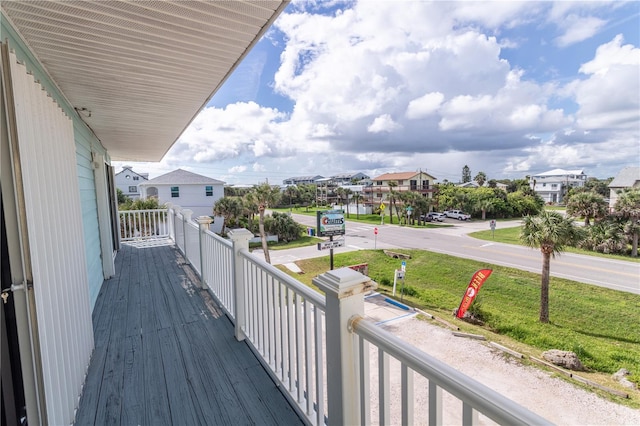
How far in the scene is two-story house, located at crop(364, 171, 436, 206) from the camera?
130ft

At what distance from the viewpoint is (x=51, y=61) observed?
2.33 metres

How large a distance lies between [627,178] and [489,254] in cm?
1796

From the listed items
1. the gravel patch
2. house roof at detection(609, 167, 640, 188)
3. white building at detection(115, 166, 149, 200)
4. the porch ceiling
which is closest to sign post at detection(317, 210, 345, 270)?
the gravel patch

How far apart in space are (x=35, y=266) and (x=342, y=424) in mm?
1570

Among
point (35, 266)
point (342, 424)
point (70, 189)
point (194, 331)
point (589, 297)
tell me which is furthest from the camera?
point (589, 297)

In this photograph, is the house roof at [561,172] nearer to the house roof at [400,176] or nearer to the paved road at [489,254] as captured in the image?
the house roof at [400,176]

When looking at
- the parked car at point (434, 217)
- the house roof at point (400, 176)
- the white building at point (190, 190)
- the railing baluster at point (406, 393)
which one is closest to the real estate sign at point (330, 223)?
the white building at point (190, 190)

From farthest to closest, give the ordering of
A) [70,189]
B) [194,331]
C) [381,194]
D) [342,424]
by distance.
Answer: [381,194]
[194,331]
[70,189]
[342,424]

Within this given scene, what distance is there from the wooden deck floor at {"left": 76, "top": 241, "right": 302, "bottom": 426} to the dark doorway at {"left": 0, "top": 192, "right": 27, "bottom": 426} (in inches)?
21.5

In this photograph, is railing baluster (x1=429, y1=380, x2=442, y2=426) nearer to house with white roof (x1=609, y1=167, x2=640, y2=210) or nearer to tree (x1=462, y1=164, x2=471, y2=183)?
house with white roof (x1=609, y1=167, x2=640, y2=210)

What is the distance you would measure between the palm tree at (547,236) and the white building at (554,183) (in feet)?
144

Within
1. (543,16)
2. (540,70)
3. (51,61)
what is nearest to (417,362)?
(51,61)

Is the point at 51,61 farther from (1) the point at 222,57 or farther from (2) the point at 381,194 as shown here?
(2) the point at 381,194

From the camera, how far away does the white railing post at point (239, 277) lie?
2.57 metres
